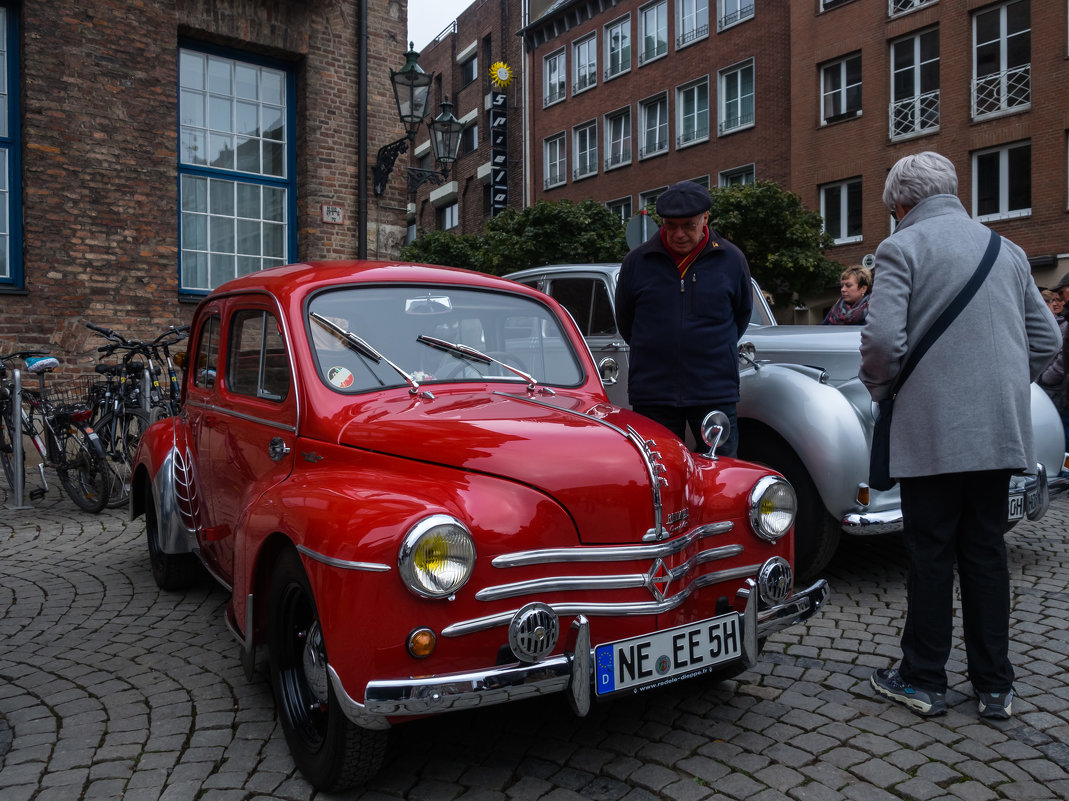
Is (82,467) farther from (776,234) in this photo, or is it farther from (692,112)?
(692,112)

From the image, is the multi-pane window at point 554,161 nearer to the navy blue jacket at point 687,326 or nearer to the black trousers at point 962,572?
the navy blue jacket at point 687,326

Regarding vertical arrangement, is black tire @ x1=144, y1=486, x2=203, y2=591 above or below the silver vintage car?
below

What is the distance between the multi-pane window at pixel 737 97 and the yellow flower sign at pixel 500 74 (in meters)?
12.3

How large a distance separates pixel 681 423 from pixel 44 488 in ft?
19.1

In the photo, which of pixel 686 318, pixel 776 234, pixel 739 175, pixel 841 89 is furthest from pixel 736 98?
pixel 686 318

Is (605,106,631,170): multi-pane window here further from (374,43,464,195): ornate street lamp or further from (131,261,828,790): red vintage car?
(131,261,828,790): red vintage car

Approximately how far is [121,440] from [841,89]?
75.1 feet

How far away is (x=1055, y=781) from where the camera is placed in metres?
2.77

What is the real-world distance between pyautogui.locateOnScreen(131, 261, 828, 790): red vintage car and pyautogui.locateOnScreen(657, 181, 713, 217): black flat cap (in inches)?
33.0

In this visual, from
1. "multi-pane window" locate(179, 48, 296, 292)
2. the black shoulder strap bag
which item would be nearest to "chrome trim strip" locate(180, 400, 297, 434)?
the black shoulder strap bag

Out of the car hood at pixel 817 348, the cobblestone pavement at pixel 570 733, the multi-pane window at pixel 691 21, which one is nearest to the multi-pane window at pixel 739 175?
the multi-pane window at pixel 691 21

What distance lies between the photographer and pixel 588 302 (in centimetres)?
673

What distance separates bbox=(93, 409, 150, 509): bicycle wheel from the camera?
7164 millimetres

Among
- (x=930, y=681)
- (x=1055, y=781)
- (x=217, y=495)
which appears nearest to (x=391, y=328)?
(x=217, y=495)
